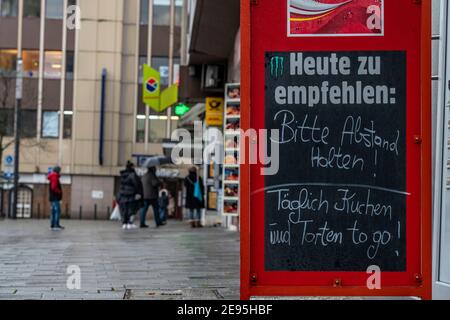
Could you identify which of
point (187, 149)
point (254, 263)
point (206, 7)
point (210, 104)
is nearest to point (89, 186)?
point (187, 149)

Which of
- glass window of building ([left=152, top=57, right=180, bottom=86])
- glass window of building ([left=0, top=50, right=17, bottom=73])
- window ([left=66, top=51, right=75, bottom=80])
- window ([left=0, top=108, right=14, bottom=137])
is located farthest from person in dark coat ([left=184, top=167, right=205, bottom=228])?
glass window of building ([left=0, top=50, right=17, bottom=73])

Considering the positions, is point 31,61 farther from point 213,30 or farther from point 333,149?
point 333,149

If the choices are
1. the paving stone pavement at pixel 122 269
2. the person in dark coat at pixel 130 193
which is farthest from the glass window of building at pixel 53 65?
the paving stone pavement at pixel 122 269

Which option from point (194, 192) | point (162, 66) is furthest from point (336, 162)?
point (162, 66)

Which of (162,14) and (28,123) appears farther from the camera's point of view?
(162,14)

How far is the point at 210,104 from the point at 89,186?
27.4 metres

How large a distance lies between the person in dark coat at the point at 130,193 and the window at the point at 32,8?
105 ft

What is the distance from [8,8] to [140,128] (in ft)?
37.4

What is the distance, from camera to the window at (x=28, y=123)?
49.4m

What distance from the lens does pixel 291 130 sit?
15.9 ft

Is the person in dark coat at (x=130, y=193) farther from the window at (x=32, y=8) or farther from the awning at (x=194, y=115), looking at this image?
A: the window at (x=32, y=8)

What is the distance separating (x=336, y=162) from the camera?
191 inches

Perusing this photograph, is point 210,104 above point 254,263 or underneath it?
above
